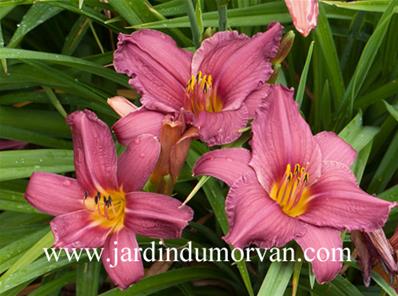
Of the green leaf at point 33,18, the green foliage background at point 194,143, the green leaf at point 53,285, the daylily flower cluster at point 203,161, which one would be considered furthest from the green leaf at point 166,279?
the green leaf at point 33,18

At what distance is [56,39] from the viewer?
1495mm

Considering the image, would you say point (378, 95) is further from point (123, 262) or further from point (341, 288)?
point (123, 262)

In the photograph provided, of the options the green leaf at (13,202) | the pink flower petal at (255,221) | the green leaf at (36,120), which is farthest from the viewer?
the green leaf at (36,120)

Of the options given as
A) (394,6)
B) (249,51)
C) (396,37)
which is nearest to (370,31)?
(396,37)

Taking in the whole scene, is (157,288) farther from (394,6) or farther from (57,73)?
(394,6)

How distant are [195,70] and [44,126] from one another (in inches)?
18.8

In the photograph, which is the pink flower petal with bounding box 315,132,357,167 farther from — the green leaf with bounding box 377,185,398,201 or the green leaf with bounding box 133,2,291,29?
the green leaf with bounding box 133,2,291,29

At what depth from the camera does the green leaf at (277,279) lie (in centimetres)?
85

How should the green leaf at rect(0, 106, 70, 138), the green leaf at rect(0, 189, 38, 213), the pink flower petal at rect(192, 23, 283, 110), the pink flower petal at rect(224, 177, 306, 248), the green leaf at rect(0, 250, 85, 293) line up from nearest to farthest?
the pink flower petal at rect(224, 177, 306, 248), the pink flower petal at rect(192, 23, 283, 110), the green leaf at rect(0, 250, 85, 293), the green leaf at rect(0, 189, 38, 213), the green leaf at rect(0, 106, 70, 138)

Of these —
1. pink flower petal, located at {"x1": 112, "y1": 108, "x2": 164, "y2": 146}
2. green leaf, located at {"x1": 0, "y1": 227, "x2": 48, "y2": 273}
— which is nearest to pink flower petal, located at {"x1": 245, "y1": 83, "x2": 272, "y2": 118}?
pink flower petal, located at {"x1": 112, "y1": 108, "x2": 164, "y2": 146}

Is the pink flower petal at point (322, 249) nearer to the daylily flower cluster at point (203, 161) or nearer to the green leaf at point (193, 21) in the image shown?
the daylily flower cluster at point (203, 161)

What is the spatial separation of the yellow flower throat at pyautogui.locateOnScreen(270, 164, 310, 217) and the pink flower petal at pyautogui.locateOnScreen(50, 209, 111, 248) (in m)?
0.22

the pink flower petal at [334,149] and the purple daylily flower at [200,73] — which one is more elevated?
the purple daylily flower at [200,73]

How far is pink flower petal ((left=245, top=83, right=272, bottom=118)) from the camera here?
0.83m
